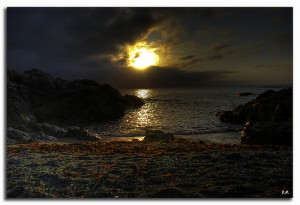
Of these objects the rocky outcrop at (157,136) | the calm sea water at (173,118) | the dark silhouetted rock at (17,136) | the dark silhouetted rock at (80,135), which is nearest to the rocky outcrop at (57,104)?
the dark silhouetted rock at (17,136)

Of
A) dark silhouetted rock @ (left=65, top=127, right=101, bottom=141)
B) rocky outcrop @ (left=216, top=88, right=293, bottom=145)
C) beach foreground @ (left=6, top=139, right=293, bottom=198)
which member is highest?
rocky outcrop @ (left=216, top=88, right=293, bottom=145)

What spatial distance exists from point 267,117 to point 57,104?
37.2ft

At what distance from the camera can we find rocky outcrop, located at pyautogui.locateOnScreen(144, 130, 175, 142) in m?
10.9

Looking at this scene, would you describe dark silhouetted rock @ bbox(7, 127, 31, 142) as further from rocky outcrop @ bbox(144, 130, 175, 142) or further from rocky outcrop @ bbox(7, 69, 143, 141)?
rocky outcrop @ bbox(144, 130, 175, 142)

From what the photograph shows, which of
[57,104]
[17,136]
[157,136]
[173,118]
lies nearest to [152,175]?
[157,136]

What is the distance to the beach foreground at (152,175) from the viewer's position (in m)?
5.85

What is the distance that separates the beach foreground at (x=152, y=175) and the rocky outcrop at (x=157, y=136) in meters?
3.25

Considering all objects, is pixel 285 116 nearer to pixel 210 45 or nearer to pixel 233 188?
pixel 210 45

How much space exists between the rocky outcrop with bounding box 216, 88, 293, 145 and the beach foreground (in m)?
1.02

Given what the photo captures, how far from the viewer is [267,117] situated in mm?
10961

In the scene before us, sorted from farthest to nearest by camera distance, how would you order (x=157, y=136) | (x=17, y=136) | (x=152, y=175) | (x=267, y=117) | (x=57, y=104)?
(x=57, y=104) < (x=157, y=136) < (x=267, y=117) < (x=17, y=136) < (x=152, y=175)

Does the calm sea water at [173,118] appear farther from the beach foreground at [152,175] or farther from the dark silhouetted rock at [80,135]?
the beach foreground at [152,175]

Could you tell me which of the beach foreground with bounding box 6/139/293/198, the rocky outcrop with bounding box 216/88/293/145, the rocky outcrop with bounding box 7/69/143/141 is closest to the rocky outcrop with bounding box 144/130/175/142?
the rocky outcrop with bounding box 7/69/143/141

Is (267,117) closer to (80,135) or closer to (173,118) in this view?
(173,118)
